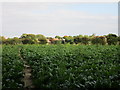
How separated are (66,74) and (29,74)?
1424 millimetres

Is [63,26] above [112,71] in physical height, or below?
above

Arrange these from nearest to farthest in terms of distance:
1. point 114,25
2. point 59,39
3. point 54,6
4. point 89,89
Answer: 1. point 89,89
2. point 54,6
3. point 114,25
4. point 59,39

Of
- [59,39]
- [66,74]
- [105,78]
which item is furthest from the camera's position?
[59,39]

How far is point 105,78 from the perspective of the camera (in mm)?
5641

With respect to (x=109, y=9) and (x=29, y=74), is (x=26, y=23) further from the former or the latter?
(x=29, y=74)

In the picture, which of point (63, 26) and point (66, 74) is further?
point (63, 26)

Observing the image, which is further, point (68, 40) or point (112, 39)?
point (112, 39)

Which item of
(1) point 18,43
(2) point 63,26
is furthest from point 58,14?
(1) point 18,43

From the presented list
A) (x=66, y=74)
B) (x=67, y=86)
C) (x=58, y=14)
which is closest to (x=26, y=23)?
(x=58, y=14)

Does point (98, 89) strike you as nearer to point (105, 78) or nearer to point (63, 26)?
point (105, 78)

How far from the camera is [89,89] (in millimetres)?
5031

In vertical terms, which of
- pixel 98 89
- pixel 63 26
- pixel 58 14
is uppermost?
pixel 58 14

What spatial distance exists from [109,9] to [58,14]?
Result: 13.2 ft

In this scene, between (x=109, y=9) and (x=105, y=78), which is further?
(x=109, y=9)
